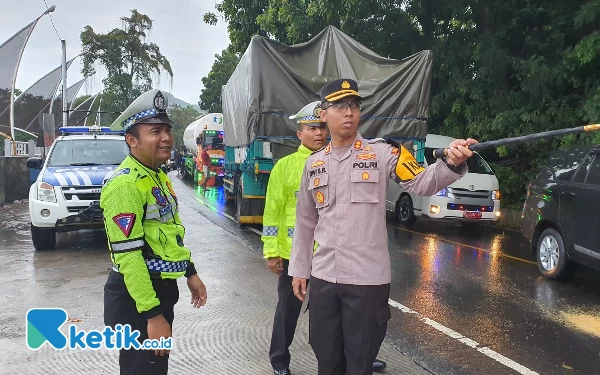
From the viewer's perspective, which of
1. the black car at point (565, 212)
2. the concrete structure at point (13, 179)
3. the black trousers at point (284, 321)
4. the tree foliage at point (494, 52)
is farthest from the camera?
the concrete structure at point (13, 179)

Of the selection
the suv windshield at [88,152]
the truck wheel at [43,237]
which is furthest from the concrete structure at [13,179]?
the truck wheel at [43,237]

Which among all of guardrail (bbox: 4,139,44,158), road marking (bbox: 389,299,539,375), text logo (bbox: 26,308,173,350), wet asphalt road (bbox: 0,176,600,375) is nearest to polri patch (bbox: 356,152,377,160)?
text logo (bbox: 26,308,173,350)

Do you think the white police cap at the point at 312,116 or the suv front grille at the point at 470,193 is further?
the suv front grille at the point at 470,193

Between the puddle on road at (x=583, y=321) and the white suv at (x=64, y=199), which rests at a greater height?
the white suv at (x=64, y=199)

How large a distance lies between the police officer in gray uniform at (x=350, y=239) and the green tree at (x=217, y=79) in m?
38.5

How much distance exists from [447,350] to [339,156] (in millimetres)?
2467

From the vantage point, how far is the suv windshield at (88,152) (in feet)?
29.0

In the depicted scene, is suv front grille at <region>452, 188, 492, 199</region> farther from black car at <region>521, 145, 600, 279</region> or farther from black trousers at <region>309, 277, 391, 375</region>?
black trousers at <region>309, 277, 391, 375</region>

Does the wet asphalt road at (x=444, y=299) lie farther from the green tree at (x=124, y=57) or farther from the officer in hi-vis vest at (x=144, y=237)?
the green tree at (x=124, y=57)

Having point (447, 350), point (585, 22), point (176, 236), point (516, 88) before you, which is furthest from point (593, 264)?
point (516, 88)

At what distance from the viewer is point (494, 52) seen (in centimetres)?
1243

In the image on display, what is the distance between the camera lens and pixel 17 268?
7.13 metres

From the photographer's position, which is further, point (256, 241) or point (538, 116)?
point (538, 116)

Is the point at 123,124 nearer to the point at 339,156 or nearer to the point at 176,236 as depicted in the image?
the point at 176,236
